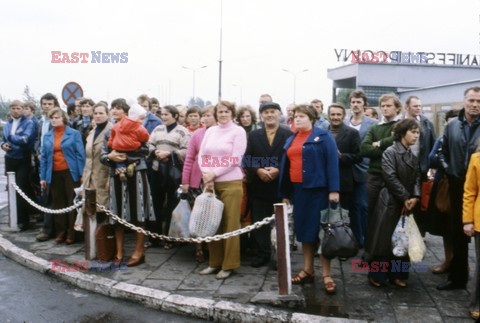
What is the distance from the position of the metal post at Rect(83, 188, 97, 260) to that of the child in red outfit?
1.64 feet

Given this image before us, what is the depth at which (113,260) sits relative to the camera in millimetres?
6559

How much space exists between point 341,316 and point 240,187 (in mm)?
2014

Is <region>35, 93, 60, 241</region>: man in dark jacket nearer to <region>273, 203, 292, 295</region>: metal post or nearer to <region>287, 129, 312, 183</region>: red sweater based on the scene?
<region>287, 129, 312, 183</region>: red sweater

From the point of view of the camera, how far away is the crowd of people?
5320 millimetres

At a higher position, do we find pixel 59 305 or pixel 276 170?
pixel 276 170

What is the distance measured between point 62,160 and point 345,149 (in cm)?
422

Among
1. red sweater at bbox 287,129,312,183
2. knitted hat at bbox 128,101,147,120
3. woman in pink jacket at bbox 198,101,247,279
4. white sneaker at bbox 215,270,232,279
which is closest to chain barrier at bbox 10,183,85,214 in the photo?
knitted hat at bbox 128,101,147,120

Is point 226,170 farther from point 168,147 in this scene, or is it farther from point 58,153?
point 58,153

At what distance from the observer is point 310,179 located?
5.34 meters

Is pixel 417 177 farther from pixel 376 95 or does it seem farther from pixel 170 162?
pixel 376 95

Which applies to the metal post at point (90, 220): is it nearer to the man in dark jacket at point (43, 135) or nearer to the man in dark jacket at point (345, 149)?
the man in dark jacket at point (43, 135)

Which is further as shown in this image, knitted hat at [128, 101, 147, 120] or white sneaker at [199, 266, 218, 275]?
knitted hat at [128, 101, 147, 120]

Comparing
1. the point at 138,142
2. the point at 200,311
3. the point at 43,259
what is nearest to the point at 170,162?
the point at 138,142

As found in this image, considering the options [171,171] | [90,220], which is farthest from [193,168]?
[90,220]
